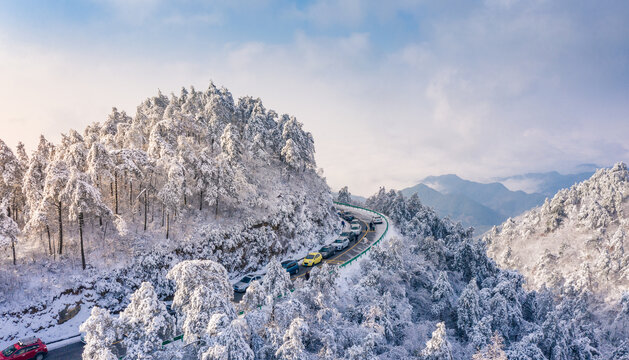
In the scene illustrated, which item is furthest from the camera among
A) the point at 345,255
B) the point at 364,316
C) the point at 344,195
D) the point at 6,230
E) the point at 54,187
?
the point at 344,195

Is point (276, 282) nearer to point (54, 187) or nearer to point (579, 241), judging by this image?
point (54, 187)

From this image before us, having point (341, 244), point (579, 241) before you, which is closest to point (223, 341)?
point (341, 244)

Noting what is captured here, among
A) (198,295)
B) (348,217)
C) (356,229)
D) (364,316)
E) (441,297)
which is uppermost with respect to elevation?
(198,295)

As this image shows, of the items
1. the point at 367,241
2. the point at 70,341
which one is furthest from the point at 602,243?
the point at 70,341

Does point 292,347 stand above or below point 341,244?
above

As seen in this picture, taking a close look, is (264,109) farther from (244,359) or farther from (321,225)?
(244,359)

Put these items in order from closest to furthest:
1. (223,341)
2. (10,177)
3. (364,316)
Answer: (223,341)
(364,316)
(10,177)
